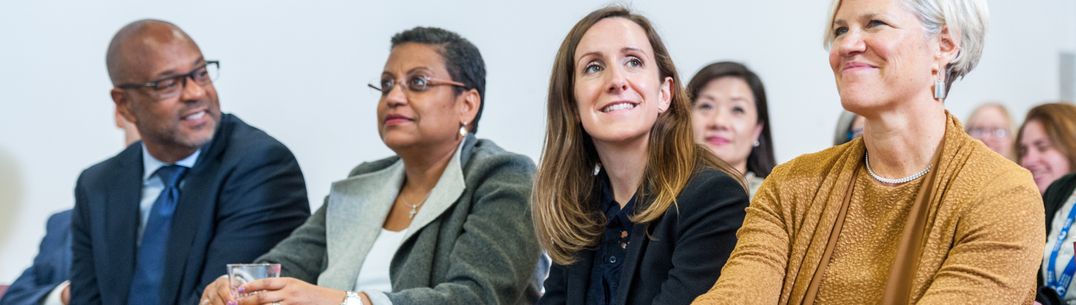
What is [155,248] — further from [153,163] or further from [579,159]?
[579,159]

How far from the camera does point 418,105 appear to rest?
3.24 metres

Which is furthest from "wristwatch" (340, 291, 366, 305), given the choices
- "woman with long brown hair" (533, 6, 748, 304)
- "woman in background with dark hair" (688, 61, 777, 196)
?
"woman in background with dark hair" (688, 61, 777, 196)

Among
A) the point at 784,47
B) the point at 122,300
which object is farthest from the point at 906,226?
the point at 784,47

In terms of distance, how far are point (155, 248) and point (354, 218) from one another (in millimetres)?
589

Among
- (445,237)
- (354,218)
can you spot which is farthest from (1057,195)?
(354,218)

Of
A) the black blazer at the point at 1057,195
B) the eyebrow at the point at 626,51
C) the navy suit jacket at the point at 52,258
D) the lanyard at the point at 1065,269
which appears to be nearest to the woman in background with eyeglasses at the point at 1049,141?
the black blazer at the point at 1057,195

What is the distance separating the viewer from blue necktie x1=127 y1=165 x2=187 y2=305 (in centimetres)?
340

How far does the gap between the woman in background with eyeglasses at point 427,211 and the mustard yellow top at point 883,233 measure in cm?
96

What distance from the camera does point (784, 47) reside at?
5219 millimetres

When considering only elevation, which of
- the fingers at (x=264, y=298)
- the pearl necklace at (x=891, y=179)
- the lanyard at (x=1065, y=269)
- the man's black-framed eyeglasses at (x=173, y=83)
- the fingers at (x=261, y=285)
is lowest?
the fingers at (x=264, y=298)

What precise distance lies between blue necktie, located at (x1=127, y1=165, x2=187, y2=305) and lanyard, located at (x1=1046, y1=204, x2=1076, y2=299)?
2.23m

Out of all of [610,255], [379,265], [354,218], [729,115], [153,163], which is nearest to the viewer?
[610,255]

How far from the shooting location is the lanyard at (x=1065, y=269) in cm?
258

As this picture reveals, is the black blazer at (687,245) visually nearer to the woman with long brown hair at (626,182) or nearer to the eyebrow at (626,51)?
the woman with long brown hair at (626,182)
